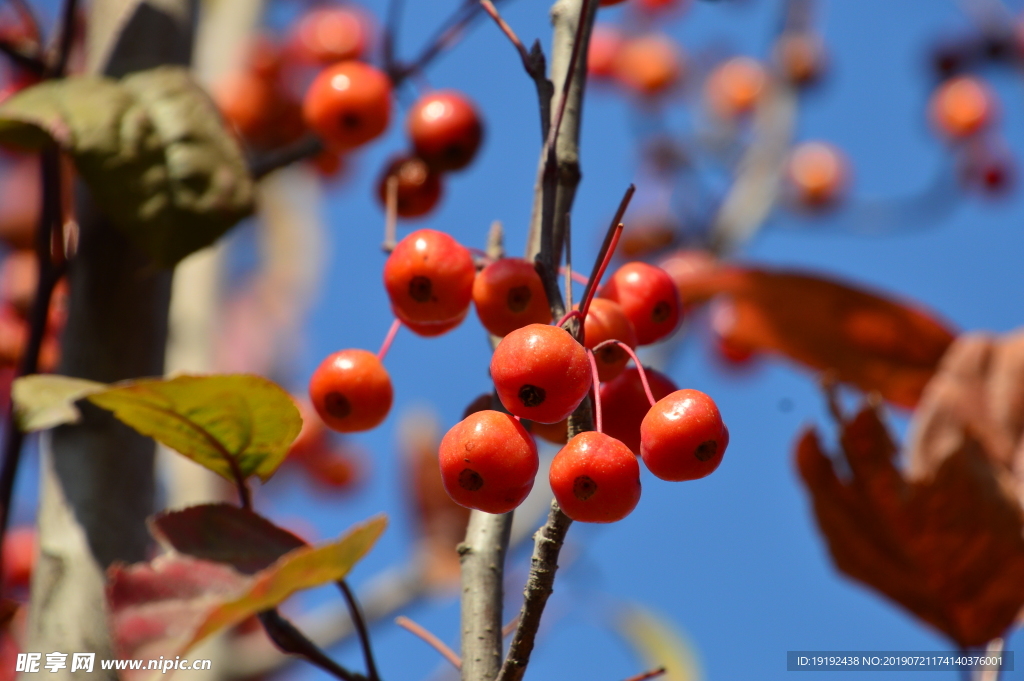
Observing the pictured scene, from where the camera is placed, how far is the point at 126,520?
1.31 m

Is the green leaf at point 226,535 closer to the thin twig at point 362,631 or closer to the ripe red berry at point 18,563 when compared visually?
the thin twig at point 362,631

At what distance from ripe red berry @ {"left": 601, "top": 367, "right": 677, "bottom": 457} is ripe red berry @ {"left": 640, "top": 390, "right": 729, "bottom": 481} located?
0.11 m

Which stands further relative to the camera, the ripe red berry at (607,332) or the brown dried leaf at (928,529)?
the brown dried leaf at (928,529)

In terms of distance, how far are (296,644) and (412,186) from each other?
86 cm

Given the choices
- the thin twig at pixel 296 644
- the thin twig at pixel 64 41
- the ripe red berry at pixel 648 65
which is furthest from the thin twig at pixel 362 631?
the ripe red berry at pixel 648 65

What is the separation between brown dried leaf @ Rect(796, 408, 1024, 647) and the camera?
4.57 ft

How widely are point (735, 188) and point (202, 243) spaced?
8.71 ft

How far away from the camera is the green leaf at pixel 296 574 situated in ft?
2.39

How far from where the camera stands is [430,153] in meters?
1.61

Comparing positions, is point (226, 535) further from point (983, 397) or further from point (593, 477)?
point (983, 397)

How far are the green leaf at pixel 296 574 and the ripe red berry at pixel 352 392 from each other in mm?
269

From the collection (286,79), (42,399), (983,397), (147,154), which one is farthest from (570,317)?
(286,79)

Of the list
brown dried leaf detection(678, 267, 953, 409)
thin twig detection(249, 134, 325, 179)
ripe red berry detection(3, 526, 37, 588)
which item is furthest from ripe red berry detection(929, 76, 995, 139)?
ripe red berry detection(3, 526, 37, 588)

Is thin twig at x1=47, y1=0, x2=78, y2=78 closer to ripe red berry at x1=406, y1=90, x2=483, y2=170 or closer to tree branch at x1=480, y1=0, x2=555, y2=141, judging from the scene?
ripe red berry at x1=406, y1=90, x2=483, y2=170
